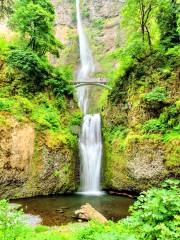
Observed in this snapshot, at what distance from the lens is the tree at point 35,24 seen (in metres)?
21.1

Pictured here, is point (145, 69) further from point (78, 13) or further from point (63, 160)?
point (78, 13)

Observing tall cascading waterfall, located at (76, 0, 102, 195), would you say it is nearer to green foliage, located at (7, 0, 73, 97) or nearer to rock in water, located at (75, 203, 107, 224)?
green foliage, located at (7, 0, 73, 97)

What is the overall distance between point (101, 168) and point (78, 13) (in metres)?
37.3

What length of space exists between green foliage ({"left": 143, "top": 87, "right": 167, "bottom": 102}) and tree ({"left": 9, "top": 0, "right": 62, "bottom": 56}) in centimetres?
876

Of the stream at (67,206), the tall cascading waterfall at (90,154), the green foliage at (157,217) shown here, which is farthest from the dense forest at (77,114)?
the green foliage at (157,217)

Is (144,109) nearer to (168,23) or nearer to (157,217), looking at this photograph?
(168,23)

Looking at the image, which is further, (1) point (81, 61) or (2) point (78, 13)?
(2) point (78, 13)

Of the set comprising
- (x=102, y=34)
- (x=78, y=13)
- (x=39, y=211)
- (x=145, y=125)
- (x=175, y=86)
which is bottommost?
(x=39, y=211)

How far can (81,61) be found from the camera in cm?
4381

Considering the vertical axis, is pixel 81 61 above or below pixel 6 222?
above

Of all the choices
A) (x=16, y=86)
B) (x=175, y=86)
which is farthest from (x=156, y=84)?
(x=16, y=86)

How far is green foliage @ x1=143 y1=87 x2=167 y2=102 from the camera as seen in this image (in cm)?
1766

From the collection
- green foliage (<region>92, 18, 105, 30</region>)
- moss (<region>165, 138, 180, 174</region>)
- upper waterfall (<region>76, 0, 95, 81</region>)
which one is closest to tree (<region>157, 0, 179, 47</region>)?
moss (<region>165, 138, 180, 174</region>)

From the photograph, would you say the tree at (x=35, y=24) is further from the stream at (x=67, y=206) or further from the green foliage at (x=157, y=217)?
the green foliage at (x=157, y=217)
